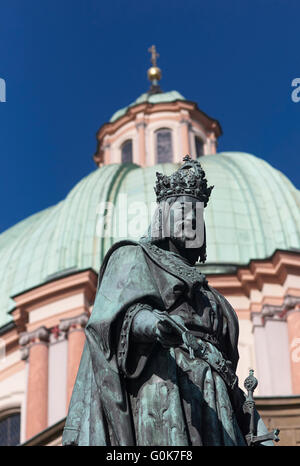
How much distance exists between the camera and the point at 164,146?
3775 centimetres

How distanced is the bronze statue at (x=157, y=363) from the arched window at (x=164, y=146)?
103 ft

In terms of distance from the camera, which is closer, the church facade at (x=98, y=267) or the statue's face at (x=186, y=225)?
the statue's face at (x=186, y=225)

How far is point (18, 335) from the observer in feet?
101

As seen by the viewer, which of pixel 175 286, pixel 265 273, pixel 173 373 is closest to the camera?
pixel 173 373

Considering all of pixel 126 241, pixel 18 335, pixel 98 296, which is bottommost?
pixel 98 296

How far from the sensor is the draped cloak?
16.6 feet

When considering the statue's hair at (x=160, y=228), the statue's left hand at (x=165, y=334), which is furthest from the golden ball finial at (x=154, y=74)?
the statue's left hand at (x=165, y=334)

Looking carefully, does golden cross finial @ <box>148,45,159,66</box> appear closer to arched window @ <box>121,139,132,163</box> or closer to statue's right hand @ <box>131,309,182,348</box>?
arched window @ <box>121,139,132,163</box>

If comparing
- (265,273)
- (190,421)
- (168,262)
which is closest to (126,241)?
(168,262)

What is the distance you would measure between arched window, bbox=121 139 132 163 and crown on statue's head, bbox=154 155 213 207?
32012 millimetres

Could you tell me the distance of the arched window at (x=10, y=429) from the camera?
29891mm

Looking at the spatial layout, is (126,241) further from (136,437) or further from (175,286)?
(136,437)

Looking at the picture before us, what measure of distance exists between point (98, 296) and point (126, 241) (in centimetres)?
42

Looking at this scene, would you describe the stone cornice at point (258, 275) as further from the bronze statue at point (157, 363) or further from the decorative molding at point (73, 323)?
the bronze statue at point (157, 363)
